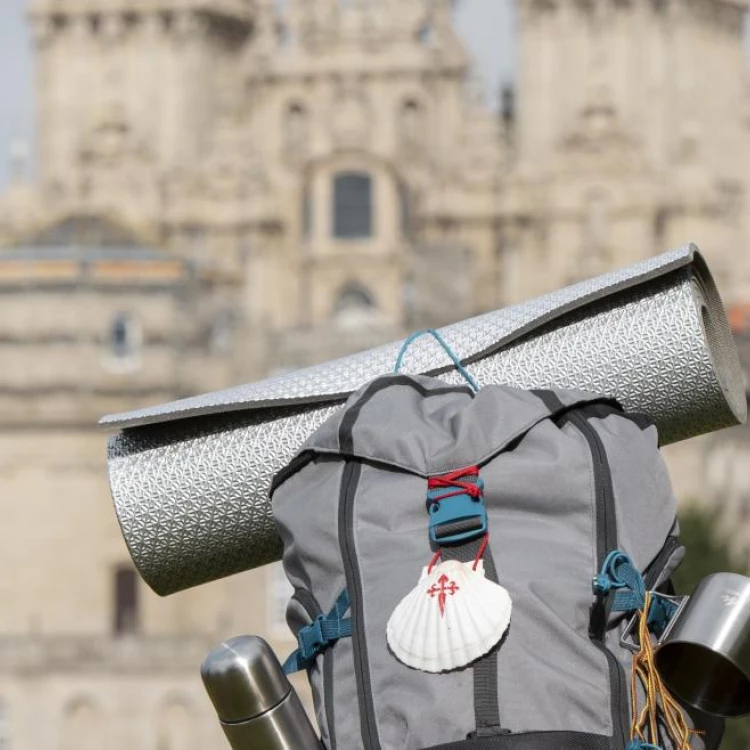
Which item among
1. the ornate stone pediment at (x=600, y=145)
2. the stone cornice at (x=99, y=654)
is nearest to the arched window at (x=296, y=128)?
the ornate stone pediment at (x=600, y=145)

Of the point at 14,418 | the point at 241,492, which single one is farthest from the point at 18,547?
the point at 241,492

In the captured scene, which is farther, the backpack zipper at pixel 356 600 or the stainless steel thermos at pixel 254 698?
the stainless steel thermos at pixel 254 698

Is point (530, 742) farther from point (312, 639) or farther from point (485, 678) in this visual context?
point (312, 639)

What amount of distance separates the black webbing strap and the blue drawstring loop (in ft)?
0.66

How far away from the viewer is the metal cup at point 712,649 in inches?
183

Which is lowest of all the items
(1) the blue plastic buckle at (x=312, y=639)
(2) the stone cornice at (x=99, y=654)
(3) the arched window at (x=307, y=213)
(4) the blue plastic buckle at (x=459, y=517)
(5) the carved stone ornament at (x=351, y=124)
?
(2) the stone cornice at (x=99, y=654)

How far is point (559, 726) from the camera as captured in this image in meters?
4.58

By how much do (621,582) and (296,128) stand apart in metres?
74.6

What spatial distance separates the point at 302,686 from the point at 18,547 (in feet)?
47.9

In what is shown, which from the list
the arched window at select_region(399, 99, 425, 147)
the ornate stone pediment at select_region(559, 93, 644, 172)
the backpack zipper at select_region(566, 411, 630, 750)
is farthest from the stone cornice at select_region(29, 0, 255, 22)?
the backpack zipper at select_region(566, 411, 630, 750)

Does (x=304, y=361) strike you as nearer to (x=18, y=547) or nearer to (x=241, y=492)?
(x=18, y=547)

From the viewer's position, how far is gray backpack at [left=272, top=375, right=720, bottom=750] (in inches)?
182

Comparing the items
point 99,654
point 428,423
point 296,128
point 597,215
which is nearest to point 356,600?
point 428,423

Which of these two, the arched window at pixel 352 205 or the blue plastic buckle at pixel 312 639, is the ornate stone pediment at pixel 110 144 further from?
the blue plastic buckle at pixel 312 639
